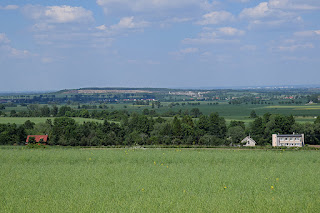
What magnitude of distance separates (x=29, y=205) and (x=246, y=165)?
10.8m

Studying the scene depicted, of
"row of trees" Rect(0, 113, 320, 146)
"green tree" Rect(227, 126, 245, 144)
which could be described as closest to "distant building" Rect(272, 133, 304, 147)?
"row of trees" Rect(0, 113, 320, 146)

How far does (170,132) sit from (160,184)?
4102cm

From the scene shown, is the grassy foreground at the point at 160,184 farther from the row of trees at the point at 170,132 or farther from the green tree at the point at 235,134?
the green tree at the point at 235,134

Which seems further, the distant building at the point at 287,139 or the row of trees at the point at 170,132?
the distant building at the point at 287,139

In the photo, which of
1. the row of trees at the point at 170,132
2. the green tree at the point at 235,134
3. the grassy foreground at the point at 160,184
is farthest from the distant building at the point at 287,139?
the grassy foreground at the point at 160,184

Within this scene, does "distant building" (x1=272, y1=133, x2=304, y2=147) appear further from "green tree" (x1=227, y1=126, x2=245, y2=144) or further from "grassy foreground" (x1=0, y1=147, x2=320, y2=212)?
"grassy foreground" (x1=0, y1=147, x2=320, y2=212)

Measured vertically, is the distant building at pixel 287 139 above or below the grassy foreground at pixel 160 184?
below

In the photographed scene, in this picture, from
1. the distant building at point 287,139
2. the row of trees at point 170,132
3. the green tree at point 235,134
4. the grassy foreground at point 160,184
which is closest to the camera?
the grassy foreground at point 160,184

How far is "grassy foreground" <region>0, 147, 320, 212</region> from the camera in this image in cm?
1092

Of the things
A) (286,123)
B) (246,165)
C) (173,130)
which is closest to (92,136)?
(173,130)

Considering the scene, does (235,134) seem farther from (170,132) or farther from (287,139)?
(170,132)

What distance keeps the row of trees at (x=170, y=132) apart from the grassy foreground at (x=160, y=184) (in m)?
24.9

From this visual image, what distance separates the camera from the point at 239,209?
10.6 meters

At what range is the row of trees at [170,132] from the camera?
46503mm
